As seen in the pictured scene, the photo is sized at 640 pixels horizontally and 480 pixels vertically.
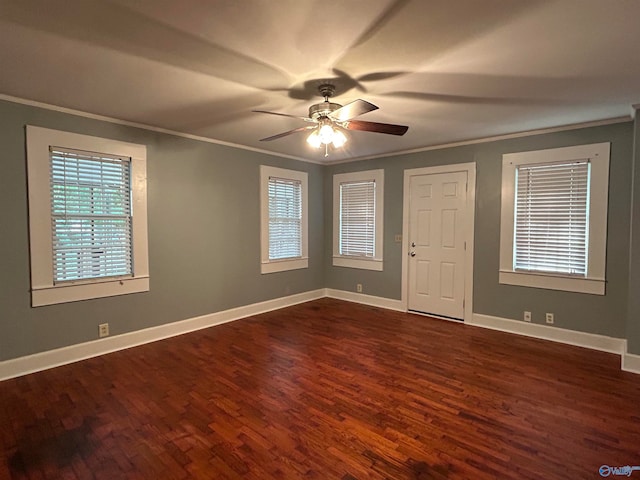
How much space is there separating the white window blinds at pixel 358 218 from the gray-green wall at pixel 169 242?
593 millimetres

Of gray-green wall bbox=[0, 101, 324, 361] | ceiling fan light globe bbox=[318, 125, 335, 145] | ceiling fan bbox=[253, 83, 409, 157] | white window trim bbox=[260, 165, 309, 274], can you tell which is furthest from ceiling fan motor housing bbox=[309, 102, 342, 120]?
white window trim bbox=[260, 165, 309, 274]

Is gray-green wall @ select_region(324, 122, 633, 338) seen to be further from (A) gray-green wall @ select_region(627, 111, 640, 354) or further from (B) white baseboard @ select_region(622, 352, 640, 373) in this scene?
(B) white baseboard @ select_region(622, 352, 640, 373)

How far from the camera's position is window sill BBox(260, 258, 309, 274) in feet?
16.8

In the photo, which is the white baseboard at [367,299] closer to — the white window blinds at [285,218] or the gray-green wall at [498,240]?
the gray-green wall at [498,240]

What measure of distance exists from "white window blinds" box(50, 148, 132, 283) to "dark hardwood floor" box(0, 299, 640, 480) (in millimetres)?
943

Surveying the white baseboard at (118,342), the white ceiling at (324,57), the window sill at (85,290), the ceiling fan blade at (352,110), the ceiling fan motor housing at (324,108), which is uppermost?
the white ceiling at (324,57)

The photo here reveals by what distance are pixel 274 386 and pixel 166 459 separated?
3.31 ft

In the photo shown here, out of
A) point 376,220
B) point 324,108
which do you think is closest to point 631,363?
point 376,220

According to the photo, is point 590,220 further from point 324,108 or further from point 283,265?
point 283,265

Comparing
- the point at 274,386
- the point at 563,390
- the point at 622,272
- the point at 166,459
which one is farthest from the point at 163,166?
the point at 622,272

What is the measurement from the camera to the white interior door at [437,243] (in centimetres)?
464

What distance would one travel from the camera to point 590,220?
3.63 meters

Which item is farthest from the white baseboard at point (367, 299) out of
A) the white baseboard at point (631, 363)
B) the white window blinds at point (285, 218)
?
the white baseboard at point (631, 363)

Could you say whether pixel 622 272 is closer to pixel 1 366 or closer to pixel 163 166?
pixel 163 166
